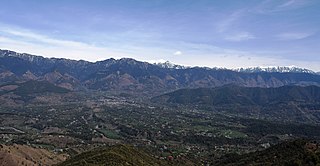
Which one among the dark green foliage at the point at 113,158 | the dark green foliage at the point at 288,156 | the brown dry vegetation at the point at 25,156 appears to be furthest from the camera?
the brown dry vegetation at the point at 25,156

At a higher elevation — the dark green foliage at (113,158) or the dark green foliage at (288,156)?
the dark green foliage at (288,156)

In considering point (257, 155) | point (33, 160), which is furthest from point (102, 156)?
point (257, 155)

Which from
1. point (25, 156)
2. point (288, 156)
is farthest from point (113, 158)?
point (288, 156)

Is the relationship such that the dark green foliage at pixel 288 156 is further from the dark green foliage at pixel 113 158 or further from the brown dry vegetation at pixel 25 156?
the brown dry vegetation at pixel 25 156

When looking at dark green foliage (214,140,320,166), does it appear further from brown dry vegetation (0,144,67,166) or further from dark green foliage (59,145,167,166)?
brown dry vegetation (0,144,67,166)

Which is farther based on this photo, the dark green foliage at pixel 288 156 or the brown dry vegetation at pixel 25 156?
the brown dry vegetation at pixel 25 156

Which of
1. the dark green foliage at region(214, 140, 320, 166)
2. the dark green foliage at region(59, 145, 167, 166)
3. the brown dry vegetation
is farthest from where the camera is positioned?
the brown dry vegetation

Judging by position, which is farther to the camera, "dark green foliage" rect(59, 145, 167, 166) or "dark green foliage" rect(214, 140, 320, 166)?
"dark green foliage" rect(59, 145, 167, 166)

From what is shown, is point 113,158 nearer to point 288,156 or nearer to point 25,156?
point 25,156

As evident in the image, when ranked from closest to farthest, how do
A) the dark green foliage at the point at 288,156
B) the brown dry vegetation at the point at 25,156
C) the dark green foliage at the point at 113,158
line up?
the dark green foliage at the point at 288,156
the dark green foliage at the point at 113,158
the brown dry vegetation at the point at 25,156

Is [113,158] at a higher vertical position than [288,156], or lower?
lower

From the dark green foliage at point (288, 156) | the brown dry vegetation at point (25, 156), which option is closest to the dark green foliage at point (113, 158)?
the brown dry vegetation at point (25, 156)

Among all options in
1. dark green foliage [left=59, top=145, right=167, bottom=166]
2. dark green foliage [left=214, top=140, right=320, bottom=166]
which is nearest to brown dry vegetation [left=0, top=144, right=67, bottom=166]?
dark green foliage [left=59, top=145, right=167, bottom=166]
